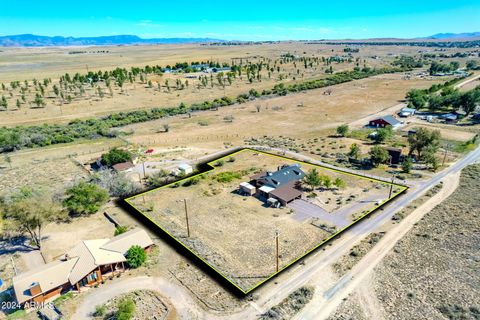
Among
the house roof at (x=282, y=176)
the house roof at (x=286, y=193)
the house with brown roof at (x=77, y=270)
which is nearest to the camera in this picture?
the house with brown roof at (x=77, y=270)

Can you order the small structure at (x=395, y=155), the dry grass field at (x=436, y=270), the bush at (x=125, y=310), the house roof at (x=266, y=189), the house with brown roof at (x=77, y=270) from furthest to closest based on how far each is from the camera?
the small structure at (x=395, y=155), the house roof at (x=266, y=189), the house with brown roof at (x=77, y=270), the dry grass field at (x=436, y=270), the bush at (x=125, y=310)

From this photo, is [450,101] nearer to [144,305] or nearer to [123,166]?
[123,166]

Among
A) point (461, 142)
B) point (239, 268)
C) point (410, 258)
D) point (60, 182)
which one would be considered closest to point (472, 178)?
point (461, 142)

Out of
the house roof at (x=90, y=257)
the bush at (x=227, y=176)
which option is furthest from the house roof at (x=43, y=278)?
the bush at (x=227, y=176)

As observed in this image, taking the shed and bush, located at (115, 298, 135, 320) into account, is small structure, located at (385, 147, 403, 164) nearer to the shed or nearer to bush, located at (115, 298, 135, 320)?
the shed

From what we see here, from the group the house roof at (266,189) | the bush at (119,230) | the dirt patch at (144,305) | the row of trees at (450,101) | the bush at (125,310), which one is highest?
the row of trees at (450,101)

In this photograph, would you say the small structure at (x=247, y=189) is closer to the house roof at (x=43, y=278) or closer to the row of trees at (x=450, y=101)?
the house roof at (x=43, y=278)

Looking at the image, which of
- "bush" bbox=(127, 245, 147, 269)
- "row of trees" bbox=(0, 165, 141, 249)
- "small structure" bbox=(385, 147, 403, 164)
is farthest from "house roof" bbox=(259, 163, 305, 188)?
"bush" bbox=(127, 245, 147, 269)

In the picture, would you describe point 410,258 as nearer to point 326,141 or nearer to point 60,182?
point 326,141
